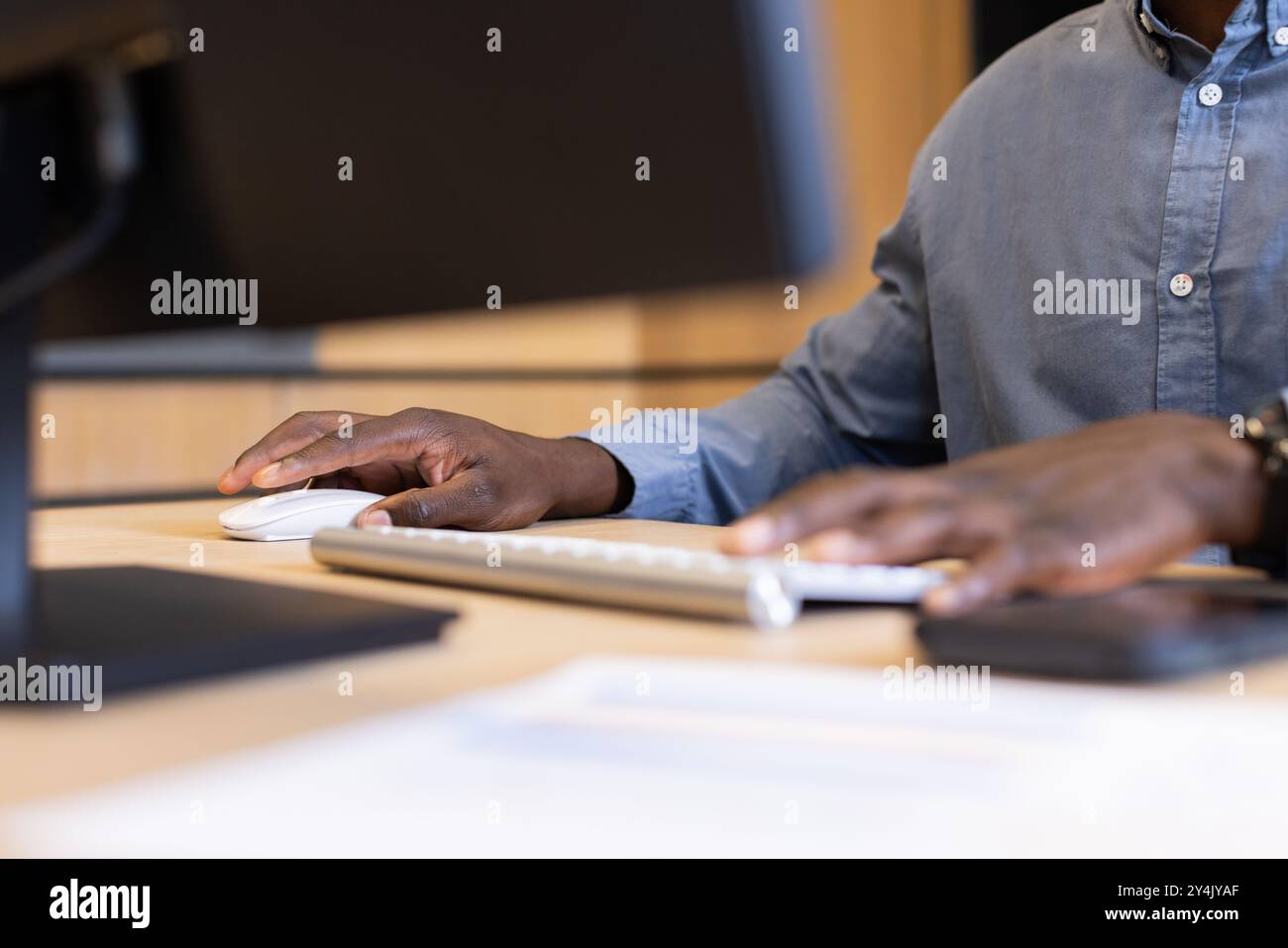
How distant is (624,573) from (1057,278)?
31.0 inches

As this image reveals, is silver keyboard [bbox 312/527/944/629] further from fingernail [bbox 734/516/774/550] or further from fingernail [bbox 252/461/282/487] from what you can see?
fingernail [bbox 252/461/282/487]

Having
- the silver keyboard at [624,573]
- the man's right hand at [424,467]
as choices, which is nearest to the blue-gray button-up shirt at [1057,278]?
the man's right hand at [424,467]

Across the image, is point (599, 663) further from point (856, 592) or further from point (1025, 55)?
point (1025, 55)

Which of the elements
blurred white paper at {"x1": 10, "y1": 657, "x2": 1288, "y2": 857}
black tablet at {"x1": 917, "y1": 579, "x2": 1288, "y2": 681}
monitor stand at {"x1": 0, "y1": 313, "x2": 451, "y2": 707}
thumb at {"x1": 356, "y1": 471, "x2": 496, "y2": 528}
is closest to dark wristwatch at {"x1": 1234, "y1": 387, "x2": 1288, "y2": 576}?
black tablet at {"x1": 917, "y1": 579, "x2": 1288, "y2": 681}

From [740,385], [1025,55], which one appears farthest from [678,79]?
[740,385]

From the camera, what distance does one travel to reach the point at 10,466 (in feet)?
1.67

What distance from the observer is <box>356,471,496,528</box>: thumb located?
0.86 metres

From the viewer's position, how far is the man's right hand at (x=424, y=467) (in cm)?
89

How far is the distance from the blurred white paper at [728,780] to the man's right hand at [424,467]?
490 millimetres

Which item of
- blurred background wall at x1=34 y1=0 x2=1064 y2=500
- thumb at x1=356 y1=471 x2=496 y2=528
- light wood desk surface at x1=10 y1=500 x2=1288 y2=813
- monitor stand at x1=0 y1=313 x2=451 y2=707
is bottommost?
light wood desk surface at x1=10 y1=500 x2=1288 y2=813

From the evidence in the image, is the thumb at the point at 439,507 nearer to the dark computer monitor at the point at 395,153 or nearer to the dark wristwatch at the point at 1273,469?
the dark computer monitor at the point at 395,153

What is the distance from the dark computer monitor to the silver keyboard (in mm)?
150

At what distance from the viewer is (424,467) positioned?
3.13ft

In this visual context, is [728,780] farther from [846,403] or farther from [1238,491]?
[846,403]
